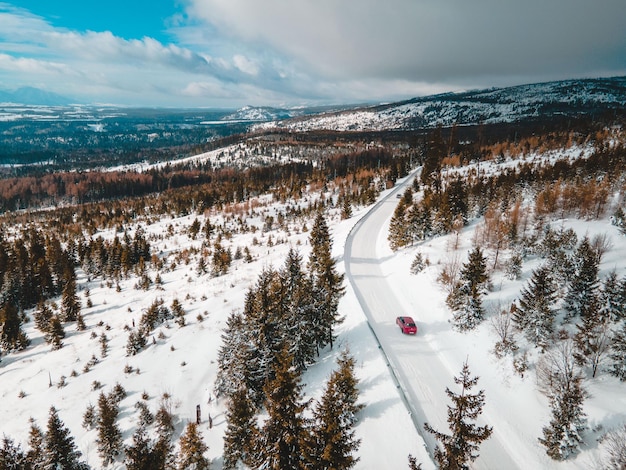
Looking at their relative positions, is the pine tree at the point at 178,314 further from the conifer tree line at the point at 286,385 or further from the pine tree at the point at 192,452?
the pine tree at the point at 192,452

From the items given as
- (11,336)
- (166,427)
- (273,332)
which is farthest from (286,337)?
(11,336)

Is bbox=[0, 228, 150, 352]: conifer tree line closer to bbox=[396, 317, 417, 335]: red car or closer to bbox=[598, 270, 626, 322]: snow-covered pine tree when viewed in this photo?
bbox=[396, 317, 417, 335]: red car

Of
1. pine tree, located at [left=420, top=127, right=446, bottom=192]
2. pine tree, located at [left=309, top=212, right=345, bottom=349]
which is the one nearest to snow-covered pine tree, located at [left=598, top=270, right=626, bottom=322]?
pine tree, located at [left=309, top=212, right=345, bottom=349]

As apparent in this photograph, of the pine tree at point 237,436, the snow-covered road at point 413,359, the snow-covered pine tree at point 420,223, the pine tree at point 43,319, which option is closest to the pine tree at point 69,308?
the pine tree at point 43,319

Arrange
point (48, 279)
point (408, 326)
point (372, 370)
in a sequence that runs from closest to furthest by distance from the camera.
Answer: point (372, 370) → point (408, 326) → point (48, 279)

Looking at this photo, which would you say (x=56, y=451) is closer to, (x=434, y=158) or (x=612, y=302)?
(x=612, y=302)

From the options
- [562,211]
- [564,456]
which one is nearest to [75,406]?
[564,456]
